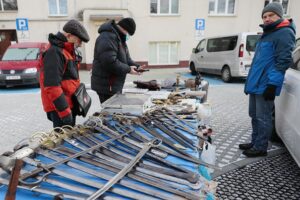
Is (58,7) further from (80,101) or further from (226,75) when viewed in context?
(80,101)

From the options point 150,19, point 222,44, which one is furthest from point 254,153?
point 150,19

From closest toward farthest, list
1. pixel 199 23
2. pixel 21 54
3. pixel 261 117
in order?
pixel 261 117
pixel 21 54
pixel 199 23

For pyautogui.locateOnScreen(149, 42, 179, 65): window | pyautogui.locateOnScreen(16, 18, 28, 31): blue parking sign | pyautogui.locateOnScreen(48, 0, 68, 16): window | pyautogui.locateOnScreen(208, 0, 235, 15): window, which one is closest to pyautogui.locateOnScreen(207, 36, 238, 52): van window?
pyautogui.locateOnScreen(149, 42, 179, 65): window

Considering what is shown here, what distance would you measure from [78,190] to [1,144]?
400cm

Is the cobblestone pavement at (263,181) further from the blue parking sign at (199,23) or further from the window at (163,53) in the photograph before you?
the window at (163,53)

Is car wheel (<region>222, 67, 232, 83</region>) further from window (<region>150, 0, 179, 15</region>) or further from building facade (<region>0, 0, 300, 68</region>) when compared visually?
→ window (<region>150, 0, 179, 15</region>)

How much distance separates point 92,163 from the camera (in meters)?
1.59

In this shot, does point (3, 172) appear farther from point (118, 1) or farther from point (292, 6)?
point (292, 6)

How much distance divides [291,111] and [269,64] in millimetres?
639

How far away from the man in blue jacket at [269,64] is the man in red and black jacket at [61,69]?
7.33 ft

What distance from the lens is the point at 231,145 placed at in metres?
4.32

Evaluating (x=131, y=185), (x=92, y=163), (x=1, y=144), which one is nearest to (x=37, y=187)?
(x=92, y=163)

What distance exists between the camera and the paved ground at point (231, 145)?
307cm

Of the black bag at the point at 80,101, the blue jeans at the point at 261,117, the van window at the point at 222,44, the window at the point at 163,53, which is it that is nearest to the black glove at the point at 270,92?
the blue jeans at the point at 261,117
